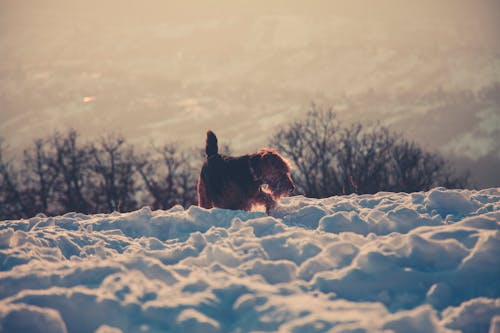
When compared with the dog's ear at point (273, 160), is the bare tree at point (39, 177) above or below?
above

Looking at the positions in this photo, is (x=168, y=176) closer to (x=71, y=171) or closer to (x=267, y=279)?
(x=71, y=171)

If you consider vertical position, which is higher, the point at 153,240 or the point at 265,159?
the point at 265,159

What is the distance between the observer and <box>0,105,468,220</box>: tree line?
35.9 meters

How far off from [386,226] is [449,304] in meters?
1.80

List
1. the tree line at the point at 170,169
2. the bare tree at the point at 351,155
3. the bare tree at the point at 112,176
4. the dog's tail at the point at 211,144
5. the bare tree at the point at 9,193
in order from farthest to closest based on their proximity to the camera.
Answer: the bare tree at the point at 351,155
the bare tree at the point at 112,176
the tree line at the point at 170,169
the bare tree at the point at 9,193
the dog's tail at the point at 211,144

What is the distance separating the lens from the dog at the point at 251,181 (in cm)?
718

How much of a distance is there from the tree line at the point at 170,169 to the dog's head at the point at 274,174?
2719 centimetres

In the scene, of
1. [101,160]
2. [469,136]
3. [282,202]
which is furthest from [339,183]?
[469,136]

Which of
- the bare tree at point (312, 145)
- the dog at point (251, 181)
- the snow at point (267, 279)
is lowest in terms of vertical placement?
the snow at point (267, 279)

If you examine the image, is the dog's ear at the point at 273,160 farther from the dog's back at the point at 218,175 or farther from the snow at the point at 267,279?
the snow at the point at 267,279

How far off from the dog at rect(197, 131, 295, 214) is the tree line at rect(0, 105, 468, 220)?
27231 mm

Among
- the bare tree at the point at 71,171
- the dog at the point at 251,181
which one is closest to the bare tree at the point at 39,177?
the bare tree at the point at 71,171

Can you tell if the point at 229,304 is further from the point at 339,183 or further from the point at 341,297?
the point at 339,183

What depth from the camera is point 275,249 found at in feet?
15.3
